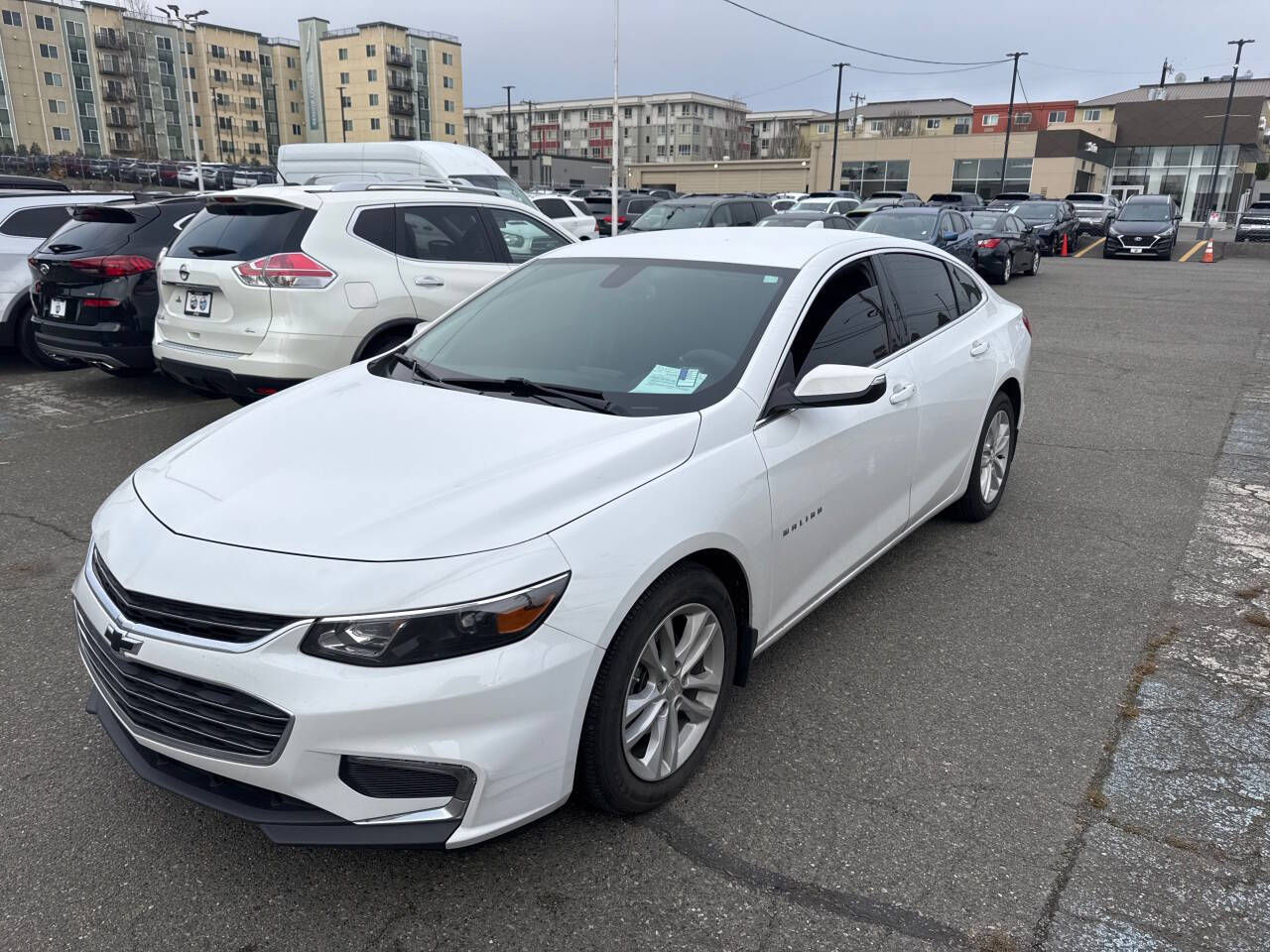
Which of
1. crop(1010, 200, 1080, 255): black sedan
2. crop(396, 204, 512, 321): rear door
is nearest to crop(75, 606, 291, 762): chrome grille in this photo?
crop(396, 204, 512, 321): rear door

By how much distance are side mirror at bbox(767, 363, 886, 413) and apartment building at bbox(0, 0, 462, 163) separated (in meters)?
93.0

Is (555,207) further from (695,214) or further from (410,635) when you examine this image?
(410,635)

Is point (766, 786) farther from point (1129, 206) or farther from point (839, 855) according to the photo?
point (1129, 206)

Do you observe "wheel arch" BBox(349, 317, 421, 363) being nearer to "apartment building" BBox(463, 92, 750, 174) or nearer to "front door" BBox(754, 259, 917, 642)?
"front door" BBox(754, 259, 917, 642)

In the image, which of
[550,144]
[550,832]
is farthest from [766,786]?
[550,144]

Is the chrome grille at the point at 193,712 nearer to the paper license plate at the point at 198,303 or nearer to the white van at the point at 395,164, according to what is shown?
the paper license plate at the point at 198,303

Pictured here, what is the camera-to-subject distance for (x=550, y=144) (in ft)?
436

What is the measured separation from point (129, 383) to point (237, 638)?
7.74 m

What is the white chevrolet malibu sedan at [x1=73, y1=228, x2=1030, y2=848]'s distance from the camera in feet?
7.20

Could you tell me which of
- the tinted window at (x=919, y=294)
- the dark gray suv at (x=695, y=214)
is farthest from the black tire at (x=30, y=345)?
the dark gray suv at (x=695, y=214)

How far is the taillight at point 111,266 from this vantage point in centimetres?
742

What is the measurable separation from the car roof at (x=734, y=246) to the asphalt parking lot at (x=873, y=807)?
1.57m

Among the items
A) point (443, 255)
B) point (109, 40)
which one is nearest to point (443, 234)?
point (443, 255)

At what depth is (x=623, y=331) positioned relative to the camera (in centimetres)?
353
